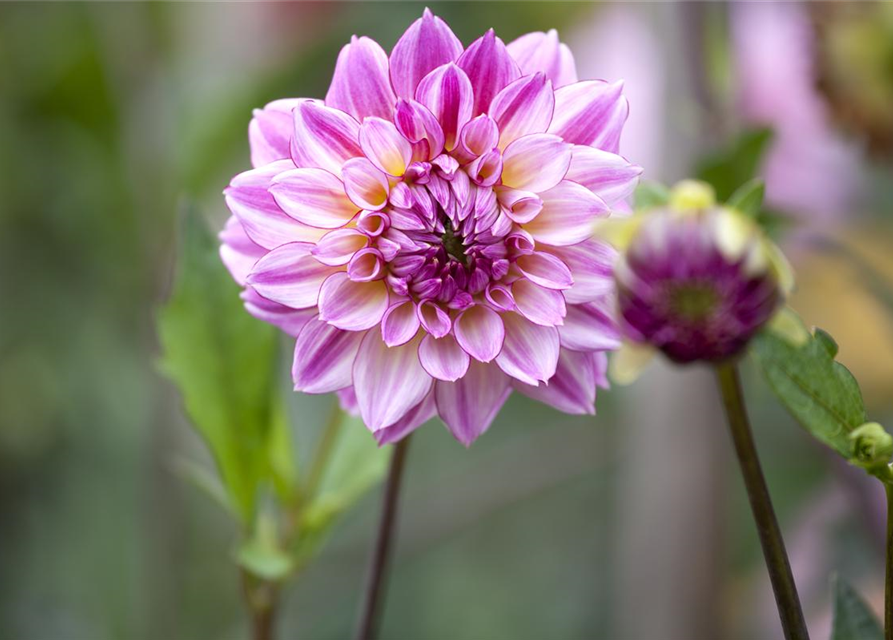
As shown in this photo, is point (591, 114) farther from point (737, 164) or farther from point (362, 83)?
point (737, 164)

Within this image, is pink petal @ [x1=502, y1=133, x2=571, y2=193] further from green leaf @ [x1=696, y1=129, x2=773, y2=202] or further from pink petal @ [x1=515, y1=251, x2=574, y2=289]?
green leaf @ [x1=696, y1=129, x2=773, y2=202]

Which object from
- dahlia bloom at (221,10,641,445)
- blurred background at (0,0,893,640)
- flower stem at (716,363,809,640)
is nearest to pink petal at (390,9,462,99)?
dahlia bloom at (221,10,641,445)

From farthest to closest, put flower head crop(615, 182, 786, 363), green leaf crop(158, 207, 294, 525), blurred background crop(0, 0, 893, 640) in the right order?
blurred background crop(0, 0, 893, 640) → green leaf crop(158, 207, 294, 525) → flower head crop(615, 182, 786, 363)

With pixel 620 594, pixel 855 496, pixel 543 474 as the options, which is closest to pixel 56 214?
pixel 543 474

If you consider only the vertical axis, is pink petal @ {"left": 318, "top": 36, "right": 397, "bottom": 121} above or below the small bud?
above

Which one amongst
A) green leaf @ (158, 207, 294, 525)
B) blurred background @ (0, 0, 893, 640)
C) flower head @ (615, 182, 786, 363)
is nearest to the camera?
flower head @ (615, 182, 786, 363)

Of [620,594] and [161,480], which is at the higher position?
[161,480]

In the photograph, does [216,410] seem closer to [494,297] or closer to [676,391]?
[494,297]
